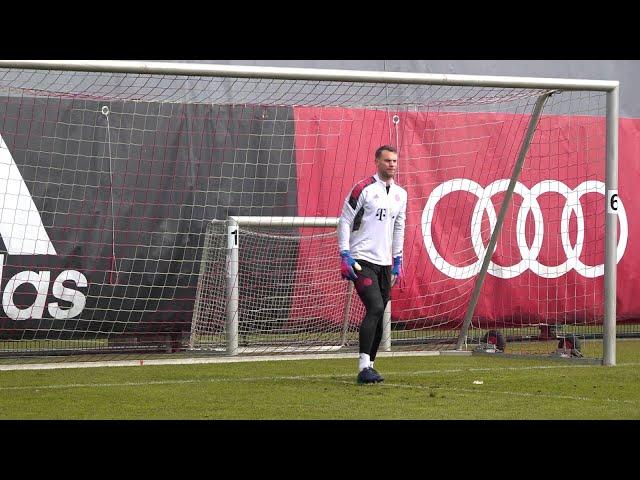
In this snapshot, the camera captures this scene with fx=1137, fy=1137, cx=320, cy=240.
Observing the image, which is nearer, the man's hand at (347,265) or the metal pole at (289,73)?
the man's hand at (347,265)

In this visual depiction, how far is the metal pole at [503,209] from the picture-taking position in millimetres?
11555

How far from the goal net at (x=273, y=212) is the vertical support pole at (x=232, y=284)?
2 cm

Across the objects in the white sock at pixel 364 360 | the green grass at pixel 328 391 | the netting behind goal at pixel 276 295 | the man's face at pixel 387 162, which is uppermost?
the man's face at pixel 387 162

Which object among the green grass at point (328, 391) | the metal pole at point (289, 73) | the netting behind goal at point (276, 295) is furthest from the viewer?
the netting behind goal at point (276, 295)

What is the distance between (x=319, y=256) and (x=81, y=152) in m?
2.90

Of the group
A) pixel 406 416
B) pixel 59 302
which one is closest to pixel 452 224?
pixel 59 302

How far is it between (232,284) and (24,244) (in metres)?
2.22

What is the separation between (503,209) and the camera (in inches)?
473

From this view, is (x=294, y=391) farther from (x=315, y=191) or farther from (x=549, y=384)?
(x=315, y=191)

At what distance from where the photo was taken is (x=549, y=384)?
9.16 meters

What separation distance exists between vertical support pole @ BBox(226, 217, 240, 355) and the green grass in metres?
0.77

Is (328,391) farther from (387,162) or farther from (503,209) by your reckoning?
(503,209)

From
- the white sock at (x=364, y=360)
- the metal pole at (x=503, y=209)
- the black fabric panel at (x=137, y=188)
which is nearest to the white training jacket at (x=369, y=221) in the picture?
the white sock at (x=364, y=360)

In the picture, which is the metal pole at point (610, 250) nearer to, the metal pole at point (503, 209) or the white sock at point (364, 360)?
the metal pole at point (503, 209)
